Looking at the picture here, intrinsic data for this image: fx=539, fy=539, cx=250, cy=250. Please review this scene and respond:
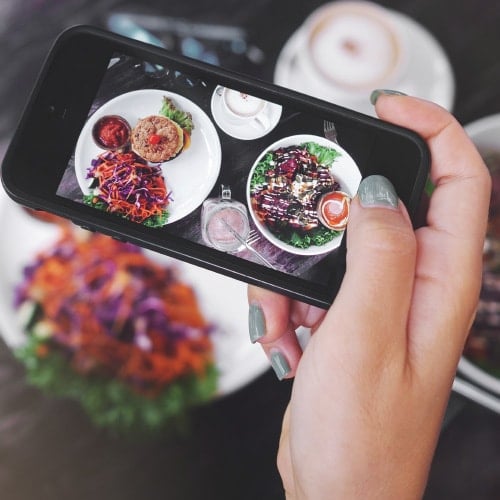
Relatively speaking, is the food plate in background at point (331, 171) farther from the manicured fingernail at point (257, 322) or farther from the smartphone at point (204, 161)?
the manicured fingernail at point (257, 322)

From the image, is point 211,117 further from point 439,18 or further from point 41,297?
point 439,18

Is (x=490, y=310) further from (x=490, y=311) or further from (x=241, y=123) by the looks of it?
(x=241, y=123)

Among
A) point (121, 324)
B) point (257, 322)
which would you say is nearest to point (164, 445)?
point (121, 324)

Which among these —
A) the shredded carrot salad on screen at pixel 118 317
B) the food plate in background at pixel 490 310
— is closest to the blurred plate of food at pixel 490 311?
the food plate in background at pixel 490 310

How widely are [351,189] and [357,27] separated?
1.15 feet

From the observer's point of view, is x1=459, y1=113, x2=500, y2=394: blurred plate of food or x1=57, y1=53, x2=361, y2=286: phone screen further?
x1=459, y1=113, x2=500, y2=394: blurred plate of food

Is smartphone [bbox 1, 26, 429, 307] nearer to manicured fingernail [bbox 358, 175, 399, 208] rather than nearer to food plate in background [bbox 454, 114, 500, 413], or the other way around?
manicured fingernail [bbox 358, 175, 399, 208]

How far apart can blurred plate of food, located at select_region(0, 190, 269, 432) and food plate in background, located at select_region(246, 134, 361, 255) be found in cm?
22

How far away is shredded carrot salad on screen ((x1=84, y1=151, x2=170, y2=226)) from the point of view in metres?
0.52

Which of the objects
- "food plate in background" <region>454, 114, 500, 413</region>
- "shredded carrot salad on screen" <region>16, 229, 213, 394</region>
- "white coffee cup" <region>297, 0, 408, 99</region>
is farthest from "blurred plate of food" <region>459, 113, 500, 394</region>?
"shredded carrot salad on screen" <region>16, 229, 213, 394</region>

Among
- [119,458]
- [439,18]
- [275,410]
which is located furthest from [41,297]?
[439,18]

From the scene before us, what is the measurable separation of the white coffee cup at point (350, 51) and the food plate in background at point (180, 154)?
28 centimetres

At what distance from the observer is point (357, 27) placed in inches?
30.1

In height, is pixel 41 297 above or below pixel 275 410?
above
